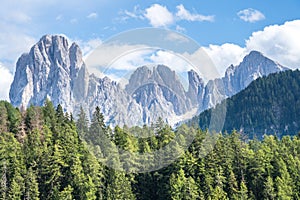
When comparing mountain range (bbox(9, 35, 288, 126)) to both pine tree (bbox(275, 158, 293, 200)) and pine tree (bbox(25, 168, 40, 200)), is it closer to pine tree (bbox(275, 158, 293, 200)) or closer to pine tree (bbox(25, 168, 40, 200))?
pine tree (bbox(25, 168, 40, 200))

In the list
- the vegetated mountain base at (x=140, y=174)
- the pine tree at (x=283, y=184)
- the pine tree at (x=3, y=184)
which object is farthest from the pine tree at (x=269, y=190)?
the pine tree at (x=3, y=184)

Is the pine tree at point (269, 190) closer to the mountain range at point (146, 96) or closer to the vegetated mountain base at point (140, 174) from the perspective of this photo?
the vegetated mountain base at point (140, 174)

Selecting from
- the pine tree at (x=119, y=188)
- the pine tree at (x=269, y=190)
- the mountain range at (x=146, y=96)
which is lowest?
the mountain range at (x=146, y=96)

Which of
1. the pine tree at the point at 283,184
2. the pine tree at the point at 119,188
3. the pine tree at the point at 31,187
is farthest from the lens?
the pine tree at the point at 283,184

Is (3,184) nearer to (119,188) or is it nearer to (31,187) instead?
(31,187)

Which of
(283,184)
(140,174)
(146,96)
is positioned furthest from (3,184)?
(146,96)

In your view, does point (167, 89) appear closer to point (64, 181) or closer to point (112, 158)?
point (112, 158)

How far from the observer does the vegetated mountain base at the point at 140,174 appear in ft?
210

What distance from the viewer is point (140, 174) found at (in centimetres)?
7050

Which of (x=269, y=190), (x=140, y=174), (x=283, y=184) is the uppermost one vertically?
(x=140, y=174)

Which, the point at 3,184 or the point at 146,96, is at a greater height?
the point at 3,184

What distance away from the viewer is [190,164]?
68062 millimetres

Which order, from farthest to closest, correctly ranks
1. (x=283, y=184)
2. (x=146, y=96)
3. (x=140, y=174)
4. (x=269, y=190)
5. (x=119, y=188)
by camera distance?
1. (x=140, y=174)
2. (x=283, y=184)
3. (x=269, y=190)
4. (x=119, y=188)
5. (x=146, y=96)

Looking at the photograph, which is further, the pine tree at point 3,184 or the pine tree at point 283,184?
the pine tree at point 283,184
